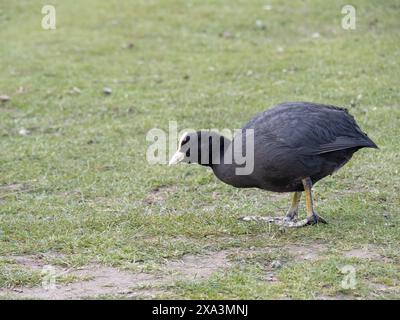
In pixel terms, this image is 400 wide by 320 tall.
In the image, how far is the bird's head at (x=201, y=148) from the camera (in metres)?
6.83

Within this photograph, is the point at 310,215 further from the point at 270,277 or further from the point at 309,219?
the point at 270,277

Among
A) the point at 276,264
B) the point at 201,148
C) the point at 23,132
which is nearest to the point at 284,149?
the point at 201,148

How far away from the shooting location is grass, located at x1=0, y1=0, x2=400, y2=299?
6469 mm

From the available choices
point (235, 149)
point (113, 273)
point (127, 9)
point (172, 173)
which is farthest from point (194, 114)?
point (127, 9)

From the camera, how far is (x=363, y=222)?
7039 millimetres

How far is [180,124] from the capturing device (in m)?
10.7

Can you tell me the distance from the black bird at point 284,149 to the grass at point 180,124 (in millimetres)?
503

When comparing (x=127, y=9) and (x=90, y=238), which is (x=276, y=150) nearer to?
(x=90, y=238)

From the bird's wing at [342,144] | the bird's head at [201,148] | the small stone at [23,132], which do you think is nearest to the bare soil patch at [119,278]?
the bird's head at [201,148]

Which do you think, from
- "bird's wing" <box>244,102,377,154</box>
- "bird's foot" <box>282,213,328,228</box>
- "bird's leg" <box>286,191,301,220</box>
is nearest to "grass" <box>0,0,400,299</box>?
"bird's foot" <box>282,213,328,228</box>

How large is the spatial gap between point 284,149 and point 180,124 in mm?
4185

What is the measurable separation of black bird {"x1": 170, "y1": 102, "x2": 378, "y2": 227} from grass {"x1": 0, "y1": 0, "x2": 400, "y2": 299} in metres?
0.50

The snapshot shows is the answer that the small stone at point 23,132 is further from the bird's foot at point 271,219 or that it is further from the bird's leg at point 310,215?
the bird's leg at point 310,215

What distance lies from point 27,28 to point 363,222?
1115cm
